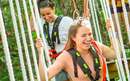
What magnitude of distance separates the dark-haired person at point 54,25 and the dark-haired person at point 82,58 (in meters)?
0.73

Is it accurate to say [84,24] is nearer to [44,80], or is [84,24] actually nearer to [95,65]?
[95,65]

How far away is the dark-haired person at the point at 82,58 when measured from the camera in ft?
9.64

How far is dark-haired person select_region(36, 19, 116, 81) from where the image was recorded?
9.64 feet

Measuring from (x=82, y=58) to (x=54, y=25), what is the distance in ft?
2.79

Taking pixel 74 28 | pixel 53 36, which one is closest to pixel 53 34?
pixel 53 36


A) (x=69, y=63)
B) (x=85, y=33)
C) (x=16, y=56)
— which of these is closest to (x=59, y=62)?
(x=69, y=63)

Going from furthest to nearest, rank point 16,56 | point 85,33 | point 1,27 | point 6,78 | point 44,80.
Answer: point 16,56 < point 6,78 < point 85,33 < point 44,80 < point 1,27

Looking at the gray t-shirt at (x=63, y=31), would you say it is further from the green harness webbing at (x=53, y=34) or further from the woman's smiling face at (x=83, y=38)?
the woman's smiling face at (x=83, y=38)

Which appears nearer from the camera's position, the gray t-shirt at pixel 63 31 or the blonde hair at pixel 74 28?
the blonde hair at pixel 74 28

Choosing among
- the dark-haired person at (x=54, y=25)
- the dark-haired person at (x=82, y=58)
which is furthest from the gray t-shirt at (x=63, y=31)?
the dark-haired person at (x=82, y=58)

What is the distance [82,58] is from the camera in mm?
2984

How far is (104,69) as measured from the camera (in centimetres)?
292

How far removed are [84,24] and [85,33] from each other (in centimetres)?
8

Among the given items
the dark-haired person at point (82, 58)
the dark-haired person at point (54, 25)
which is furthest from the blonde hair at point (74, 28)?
the dark-haired person at point (54, 25)
